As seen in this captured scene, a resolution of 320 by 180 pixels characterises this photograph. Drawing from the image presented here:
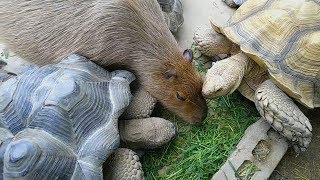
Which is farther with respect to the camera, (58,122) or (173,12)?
(173,12)

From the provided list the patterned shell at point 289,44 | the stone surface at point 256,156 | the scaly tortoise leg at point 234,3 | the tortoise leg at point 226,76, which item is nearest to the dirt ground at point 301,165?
the stone surface at point 256,156

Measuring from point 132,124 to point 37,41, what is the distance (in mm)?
822

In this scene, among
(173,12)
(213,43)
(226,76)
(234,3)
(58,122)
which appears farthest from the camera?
(234,3)

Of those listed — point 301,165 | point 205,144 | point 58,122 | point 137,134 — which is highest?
point 58,122

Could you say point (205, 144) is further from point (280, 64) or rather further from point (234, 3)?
point (234, 3)

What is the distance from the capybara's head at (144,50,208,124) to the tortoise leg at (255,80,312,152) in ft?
1.17

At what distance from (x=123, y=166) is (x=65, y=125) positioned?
1.29 feet

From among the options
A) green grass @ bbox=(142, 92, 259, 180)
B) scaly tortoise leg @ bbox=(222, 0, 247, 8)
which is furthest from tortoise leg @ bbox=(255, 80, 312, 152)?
scaly tortoise leg @ bbox=(222, 0, 247, 8)

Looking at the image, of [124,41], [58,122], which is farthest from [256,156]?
[58,122]

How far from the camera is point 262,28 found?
304 cm

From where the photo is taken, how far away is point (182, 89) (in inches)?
117

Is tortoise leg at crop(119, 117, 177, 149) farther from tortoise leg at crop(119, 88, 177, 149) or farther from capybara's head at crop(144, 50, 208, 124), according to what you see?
capybara's head at crop(144, 50, 208, 124)

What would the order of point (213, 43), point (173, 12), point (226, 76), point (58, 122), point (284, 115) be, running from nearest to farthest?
point (58, 122) → point (284, 115) → point (226, 76) → point (213, 43) → point (173, 12)

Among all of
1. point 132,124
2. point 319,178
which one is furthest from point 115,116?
point 319,178
